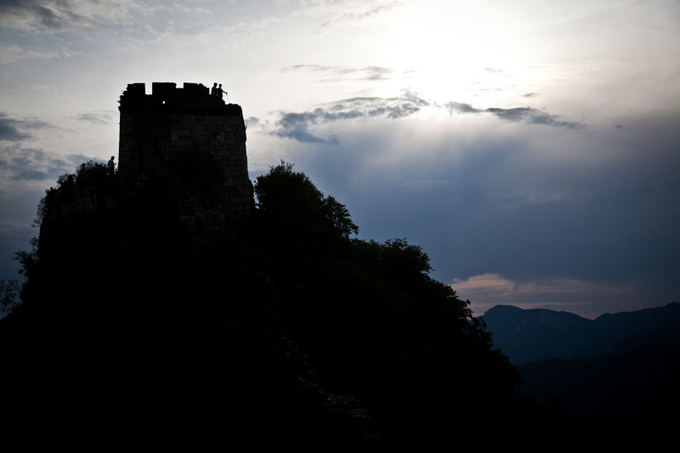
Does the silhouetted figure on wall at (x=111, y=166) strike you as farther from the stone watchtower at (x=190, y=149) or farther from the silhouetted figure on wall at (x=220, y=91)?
the silhouetted figure on wall at (x=220, y=91)

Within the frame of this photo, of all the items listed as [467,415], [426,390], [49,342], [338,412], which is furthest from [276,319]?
[467,415]

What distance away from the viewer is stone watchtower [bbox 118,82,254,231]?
29.9 meters

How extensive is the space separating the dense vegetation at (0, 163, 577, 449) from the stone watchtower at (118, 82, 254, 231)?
3.96 ft

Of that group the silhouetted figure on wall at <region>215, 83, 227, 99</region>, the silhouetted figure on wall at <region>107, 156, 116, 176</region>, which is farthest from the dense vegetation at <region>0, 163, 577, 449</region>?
the silhouetted figure on wall at <region>215, 83, 227, 99</region>

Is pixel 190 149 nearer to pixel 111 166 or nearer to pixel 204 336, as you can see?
pixel 111 166

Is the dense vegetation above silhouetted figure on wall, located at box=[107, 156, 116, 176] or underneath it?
underneath

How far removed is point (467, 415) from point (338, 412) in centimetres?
1696

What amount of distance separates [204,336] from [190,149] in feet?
39.8

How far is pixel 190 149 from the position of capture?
31609 millimetres

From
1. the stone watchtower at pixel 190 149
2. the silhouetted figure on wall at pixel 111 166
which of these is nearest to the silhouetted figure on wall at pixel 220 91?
the stone watchtower at pixel 190 149

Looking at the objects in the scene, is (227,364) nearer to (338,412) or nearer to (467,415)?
(338,412)

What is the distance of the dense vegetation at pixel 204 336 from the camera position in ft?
78.0

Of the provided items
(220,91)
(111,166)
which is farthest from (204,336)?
(220,91)

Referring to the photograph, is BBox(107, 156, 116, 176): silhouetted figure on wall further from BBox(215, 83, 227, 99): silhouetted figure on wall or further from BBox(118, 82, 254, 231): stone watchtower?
BBox(215, 83, 227, 99): silhouetted figure on wall
